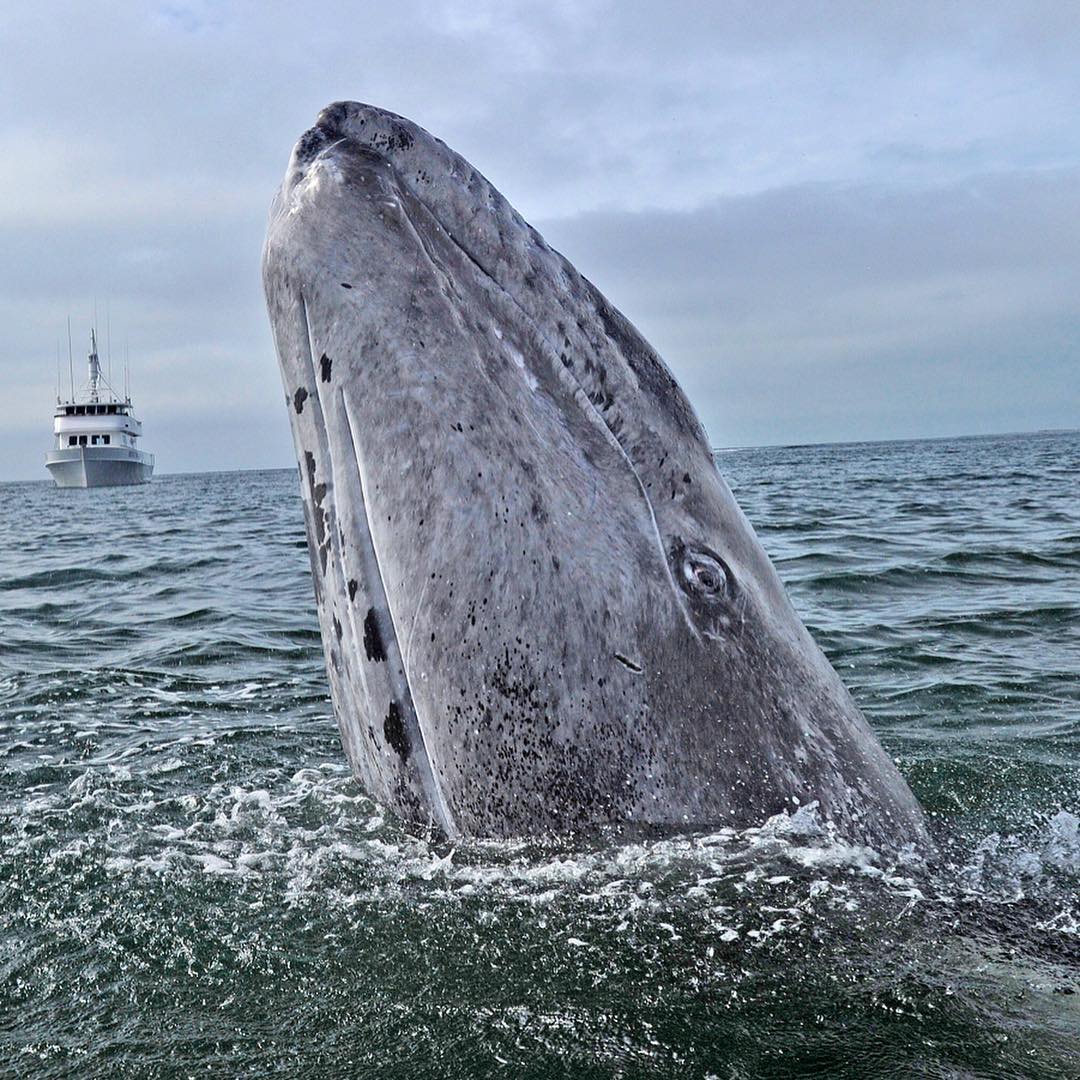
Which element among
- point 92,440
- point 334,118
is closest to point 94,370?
point 92,440

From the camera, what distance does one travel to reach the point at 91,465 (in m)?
80.9

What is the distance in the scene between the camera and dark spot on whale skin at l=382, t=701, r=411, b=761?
416 cm

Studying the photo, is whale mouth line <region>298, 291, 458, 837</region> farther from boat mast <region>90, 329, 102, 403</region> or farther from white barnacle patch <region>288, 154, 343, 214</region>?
boat mast <region>90, 329, 102, 403</region>

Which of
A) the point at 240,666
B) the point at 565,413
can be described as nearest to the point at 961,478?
the point at 240,666

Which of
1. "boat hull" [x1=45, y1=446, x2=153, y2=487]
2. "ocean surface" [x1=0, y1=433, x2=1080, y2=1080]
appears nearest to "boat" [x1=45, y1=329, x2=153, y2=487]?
"boat hull" [x1=45, y1=446, x2=153, y2=487]

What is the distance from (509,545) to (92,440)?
84.7m

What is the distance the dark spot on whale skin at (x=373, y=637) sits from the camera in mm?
4137

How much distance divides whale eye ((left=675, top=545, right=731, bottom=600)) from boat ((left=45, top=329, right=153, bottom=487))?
8282 centimetres

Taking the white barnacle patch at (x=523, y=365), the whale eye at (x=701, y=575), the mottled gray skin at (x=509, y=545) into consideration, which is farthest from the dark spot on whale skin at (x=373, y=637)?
the whale eye at (x=701, y=575)

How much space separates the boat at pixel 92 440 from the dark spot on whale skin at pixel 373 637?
82378 millimetres

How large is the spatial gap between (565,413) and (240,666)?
6261 millimetres

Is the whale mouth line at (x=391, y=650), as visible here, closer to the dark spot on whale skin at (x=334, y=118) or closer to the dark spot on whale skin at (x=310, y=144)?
the dark spot on whale skin at (x=310, y=144)

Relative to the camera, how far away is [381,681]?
4.16 meters

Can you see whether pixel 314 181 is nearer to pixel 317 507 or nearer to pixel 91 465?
pixel 317 507
